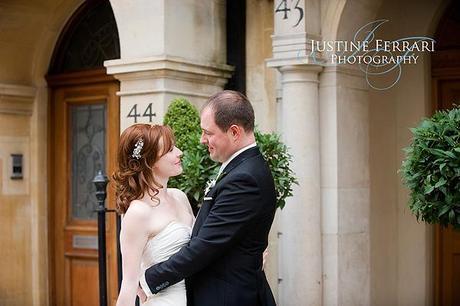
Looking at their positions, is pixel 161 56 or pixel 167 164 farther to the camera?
pixel 161 56

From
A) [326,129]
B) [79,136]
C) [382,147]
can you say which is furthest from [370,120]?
[79,136]

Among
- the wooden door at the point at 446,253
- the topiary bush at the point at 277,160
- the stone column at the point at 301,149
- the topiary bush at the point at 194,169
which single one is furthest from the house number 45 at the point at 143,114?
the wooden door at the point at 446,253

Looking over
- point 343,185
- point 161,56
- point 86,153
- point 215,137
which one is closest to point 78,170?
point 86,153

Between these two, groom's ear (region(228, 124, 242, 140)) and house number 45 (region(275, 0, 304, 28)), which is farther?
house number 45 (region(275, 0, 304, 28))

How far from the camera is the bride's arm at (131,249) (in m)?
4.04

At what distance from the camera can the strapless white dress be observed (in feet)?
13.4

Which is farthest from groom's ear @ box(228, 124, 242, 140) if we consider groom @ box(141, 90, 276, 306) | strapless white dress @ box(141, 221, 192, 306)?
strapless white dress @ box(141, 221, 192, 306)

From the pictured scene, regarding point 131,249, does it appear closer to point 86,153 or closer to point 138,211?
point 138,211

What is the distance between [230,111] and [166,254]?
29.1 inches

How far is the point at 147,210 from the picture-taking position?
4121 millimetres

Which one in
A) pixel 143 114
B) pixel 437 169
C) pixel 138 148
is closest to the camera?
pixel 138 148

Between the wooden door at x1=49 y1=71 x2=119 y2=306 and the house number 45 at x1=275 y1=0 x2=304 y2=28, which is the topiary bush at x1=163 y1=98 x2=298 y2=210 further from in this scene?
the wooden door at x1=49 y1=71 x2=119 y2=306

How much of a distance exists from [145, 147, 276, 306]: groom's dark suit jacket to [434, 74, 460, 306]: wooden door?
15.4 feet

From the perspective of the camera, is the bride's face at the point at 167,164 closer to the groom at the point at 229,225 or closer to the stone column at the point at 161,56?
the groom at the point at 229,225
